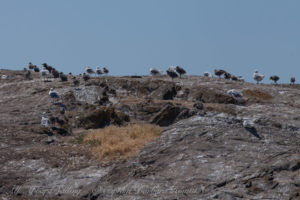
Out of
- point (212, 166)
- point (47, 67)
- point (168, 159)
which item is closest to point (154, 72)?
point (47, 67)

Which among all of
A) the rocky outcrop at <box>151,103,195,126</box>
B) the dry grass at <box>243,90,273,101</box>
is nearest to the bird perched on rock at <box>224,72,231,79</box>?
the dry grass at <box>243,90,273,101</box>

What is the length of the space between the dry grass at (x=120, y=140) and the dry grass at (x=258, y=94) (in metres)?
15.4

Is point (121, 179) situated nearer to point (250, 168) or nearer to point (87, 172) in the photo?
point (87, 172)

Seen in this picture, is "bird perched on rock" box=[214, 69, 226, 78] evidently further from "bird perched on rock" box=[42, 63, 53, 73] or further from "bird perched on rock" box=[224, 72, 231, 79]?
"bird perched on rock" box=[42, 63, 53, 73]

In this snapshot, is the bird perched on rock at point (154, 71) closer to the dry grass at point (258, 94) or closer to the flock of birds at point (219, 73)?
the flock of birds at point (219, 73)

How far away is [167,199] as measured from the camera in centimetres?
2380

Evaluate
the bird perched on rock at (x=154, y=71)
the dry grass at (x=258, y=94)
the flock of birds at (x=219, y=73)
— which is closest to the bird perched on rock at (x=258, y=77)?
the flock of birds at (x=219, y=73)

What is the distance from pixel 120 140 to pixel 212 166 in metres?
9.27

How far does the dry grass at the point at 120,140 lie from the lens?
30.9 meters

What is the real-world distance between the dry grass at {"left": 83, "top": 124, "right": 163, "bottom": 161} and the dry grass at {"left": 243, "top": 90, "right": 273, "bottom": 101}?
15.4 meters

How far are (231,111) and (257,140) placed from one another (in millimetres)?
10054

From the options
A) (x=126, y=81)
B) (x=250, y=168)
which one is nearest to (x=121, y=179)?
(x=250, y=168)

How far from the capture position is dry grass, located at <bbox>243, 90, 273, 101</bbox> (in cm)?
4844

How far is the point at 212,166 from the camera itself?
84.8ft
